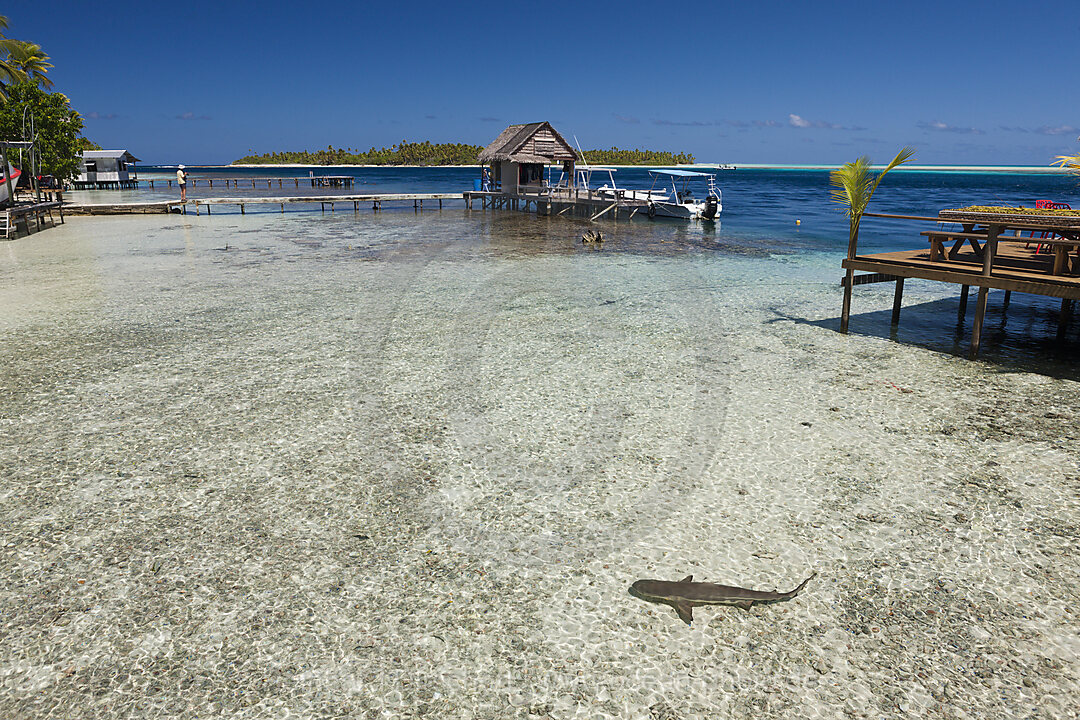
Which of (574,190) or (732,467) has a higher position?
(574,190)

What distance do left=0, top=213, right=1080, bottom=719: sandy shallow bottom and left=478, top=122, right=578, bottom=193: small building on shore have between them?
111 feet

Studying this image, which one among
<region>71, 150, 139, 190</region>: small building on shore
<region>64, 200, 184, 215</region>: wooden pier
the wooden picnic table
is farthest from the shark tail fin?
<region>71, 150, 139, 190</region>: small building on shore

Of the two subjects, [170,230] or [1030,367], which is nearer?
[1030,367]

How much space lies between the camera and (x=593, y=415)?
7.52 m

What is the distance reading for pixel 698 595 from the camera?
4.29 m

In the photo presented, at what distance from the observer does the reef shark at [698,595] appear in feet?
13.9

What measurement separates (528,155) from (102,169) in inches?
2031

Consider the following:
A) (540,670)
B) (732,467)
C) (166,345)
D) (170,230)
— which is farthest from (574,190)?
(540,670)

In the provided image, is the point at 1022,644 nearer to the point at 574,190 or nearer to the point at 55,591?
the point at 55,591

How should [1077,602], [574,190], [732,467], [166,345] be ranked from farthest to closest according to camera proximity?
1. [574,190]
2. [166,345]
3. [732,467]
4. [1077,602]

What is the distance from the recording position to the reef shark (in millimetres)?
4250

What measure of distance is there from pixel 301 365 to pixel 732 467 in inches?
244

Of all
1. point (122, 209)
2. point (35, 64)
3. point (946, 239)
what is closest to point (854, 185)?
point (946, 239)

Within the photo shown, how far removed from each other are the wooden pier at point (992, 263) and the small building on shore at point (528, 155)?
33.2 metres
